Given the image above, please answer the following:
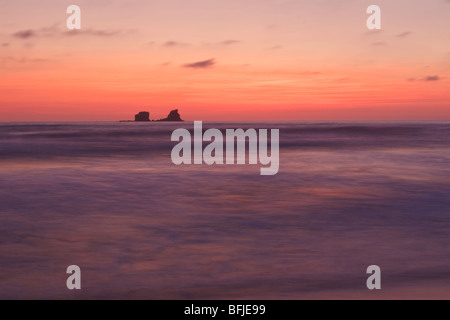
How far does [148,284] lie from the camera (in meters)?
4.34

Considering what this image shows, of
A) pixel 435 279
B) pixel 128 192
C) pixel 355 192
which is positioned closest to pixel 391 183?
pixel 355 192

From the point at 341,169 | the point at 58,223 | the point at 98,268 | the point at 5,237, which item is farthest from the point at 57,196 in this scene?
the point at 341,169

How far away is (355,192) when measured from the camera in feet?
32.4

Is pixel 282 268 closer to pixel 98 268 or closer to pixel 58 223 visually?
pixel 98 268

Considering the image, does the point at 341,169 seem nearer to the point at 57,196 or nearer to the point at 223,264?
the point at 57,196

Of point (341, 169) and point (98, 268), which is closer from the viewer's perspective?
point (98, 268)

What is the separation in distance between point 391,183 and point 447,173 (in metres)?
3.16

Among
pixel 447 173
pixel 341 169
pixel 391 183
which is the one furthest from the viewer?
pixel 341 169

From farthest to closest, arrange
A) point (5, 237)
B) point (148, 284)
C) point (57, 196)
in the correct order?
point (57, 196), point (5, 237), point (148, 284)
